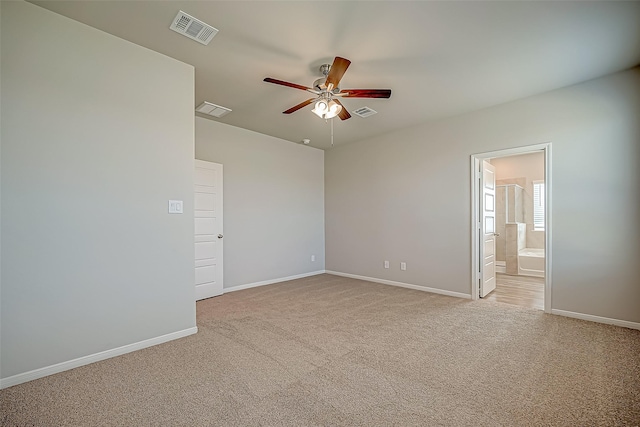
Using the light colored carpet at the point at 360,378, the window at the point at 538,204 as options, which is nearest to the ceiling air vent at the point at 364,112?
the light colored carpet at the point at 360,378

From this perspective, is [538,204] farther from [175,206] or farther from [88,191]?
[88,191]

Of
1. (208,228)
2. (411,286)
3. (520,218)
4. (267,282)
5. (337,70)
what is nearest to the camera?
(337,70)

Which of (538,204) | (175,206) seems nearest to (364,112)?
(175,206)

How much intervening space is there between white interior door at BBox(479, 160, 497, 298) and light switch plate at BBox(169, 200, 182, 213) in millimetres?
4034

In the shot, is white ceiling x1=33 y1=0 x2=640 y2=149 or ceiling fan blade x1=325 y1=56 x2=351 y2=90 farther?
ceiling fan blade x1=325 y1=56 x2=351 y2=90

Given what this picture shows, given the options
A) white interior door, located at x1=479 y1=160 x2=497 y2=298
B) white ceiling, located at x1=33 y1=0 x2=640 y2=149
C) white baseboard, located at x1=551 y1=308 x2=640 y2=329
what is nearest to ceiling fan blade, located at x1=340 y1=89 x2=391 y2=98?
white ceiling, located at x1=33 y1=0 x2=640 y2=149

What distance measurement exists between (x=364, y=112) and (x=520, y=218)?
5094 mm

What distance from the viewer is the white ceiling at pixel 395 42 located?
2170 mm

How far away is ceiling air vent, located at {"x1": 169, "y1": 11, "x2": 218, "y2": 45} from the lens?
7.47 feet

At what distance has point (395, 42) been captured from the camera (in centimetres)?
254

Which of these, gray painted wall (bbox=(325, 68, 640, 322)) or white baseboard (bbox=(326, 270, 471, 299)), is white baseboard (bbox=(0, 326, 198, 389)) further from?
gray painted wall (bbox=(325, 68, 640, 322))

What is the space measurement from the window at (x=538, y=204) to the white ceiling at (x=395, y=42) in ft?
12.6

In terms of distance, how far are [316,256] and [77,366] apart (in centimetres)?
432

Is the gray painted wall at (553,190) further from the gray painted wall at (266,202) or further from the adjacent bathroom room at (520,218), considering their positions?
the adjacent bathroom room at (520,218)
